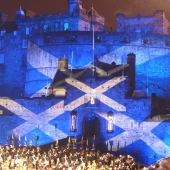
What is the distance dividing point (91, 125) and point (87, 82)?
425 cm

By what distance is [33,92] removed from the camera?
49.8 m

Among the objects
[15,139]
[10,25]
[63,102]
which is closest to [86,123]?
[63,102]

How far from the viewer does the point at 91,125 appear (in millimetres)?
34438

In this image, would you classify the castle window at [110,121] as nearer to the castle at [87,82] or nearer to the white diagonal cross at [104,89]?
the castle at [87,82]

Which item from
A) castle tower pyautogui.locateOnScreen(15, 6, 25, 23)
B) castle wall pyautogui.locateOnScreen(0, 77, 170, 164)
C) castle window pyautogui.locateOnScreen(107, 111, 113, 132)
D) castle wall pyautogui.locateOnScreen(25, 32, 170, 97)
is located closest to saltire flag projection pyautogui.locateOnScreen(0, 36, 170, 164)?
castle wall pyautogui.locateOnScreen(0, 77, 170, 164)

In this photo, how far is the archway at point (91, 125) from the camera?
111ft

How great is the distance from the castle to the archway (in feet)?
0.32

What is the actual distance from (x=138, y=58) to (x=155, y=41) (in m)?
3.30

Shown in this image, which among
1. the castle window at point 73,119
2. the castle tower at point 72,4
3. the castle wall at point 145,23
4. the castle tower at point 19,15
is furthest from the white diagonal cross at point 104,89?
the castle wall at point 145,23

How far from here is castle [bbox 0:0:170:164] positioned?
3265 centimetres

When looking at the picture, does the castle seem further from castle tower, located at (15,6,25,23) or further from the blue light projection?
castle tower, located at (15,6,25,23)

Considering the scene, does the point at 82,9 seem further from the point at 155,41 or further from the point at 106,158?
the point at 106,158

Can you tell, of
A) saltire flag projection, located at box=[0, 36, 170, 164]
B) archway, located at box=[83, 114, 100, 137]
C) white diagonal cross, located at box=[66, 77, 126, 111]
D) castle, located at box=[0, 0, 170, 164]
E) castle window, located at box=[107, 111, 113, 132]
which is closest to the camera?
saltire flag projection, located at box=[0, 36, 170, 164]

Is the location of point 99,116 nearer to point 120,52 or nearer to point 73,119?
point 73,119
